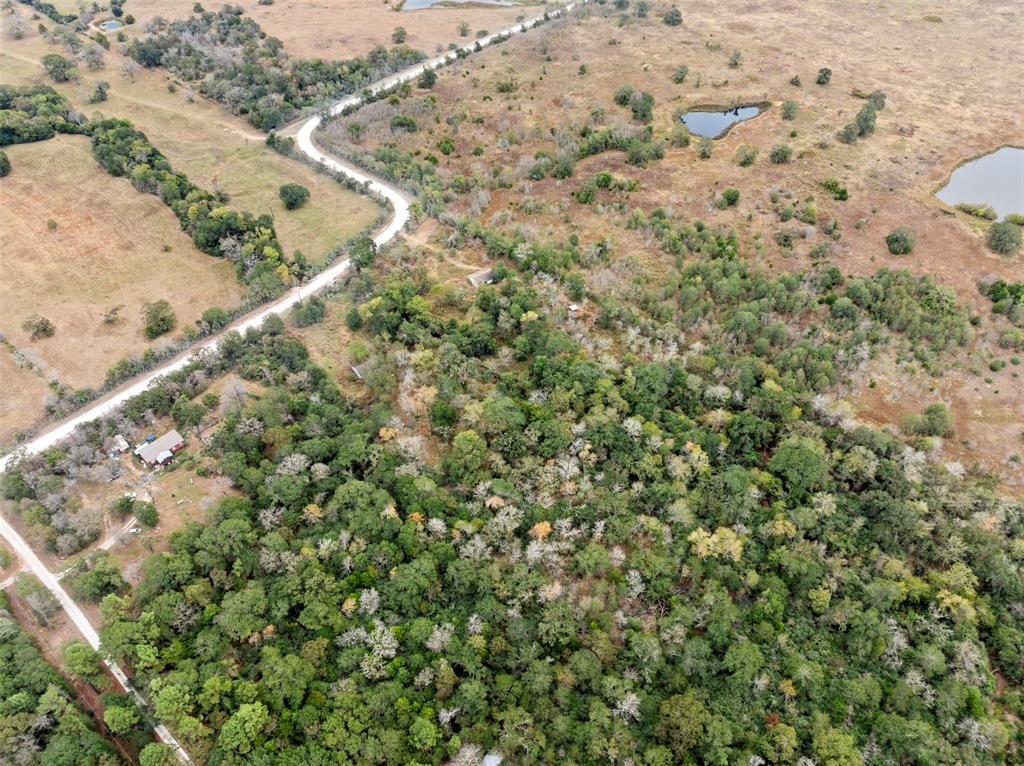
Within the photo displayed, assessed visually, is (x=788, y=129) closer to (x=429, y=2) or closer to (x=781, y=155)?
(x=781, y=155)

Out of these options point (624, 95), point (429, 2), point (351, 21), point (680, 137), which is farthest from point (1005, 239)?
point (429, 2)

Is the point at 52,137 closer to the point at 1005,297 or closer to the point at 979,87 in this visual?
the point at 1005,297

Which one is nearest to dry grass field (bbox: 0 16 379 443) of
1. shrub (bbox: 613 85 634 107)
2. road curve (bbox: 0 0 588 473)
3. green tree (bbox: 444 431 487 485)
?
road curve (bbox: 0 0 588 473)

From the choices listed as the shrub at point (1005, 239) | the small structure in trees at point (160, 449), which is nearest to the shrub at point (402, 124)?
the small structure in trees at point (160, 449)

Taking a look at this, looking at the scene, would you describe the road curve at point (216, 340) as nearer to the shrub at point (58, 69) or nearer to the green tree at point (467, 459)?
the green tree at point (467, 459)

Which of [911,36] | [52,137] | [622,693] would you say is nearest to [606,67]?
[911,36]

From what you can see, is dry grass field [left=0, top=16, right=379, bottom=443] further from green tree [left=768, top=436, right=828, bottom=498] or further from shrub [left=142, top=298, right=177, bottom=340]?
green tree [left=768, top=436, right=828, bottom=498]

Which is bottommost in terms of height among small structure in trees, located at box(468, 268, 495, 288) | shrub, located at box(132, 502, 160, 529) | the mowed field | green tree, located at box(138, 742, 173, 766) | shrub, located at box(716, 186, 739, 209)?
green tree, located at box(138, 742, 173, 766)
